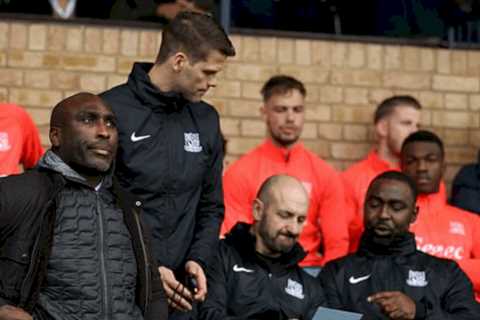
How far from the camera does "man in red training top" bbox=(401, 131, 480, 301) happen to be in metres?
8.84

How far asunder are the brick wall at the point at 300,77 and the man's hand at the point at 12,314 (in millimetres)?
4304

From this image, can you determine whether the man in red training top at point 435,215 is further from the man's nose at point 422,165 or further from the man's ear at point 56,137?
the man's ear at point 56,137

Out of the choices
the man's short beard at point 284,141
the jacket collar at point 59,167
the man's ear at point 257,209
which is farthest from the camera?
the man's short beard at point 284,141

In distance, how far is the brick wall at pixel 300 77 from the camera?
959 centimetres

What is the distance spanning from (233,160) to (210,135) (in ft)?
11.5

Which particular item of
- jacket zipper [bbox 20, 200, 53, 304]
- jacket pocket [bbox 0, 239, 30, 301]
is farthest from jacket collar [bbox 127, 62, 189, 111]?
jacket pocket [bbox 0, 239, 30, 301]

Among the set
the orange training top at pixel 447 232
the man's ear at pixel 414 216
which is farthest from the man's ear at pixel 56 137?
the orange training top at pixel 447 232

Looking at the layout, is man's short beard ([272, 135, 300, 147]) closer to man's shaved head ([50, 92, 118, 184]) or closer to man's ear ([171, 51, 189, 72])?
A: man's ear ([171, 51, 189, 72])

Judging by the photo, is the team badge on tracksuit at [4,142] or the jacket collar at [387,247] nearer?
the team badge on tracksuit at [4,142]

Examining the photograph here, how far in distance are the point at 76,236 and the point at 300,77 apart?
493 centimetres

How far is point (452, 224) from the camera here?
889 cm

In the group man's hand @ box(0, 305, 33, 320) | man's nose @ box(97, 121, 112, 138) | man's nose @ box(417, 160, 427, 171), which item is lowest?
man's hand @ box(0, 305, 33, 320)

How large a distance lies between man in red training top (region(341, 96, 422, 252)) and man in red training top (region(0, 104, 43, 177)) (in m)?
2.45

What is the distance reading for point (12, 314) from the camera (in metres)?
5.18
